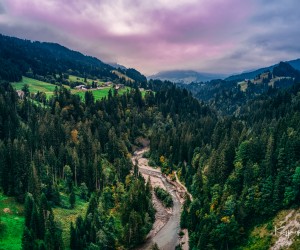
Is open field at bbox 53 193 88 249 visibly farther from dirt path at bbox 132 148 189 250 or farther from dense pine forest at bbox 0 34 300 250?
dirt path at bbox 132 148 189 250

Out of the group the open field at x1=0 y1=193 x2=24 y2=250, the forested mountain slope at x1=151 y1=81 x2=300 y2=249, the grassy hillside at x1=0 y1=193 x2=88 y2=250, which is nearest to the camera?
the open field at x1=0 y1=193 x2=24 y2=250

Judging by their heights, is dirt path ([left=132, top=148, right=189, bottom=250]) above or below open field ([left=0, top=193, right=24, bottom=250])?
below

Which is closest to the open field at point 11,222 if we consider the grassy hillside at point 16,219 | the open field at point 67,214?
the grassy hillside at point 16,219

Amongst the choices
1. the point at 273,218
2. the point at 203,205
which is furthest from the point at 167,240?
the point at 273,218

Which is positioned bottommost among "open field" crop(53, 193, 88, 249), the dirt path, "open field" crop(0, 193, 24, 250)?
the dirt path

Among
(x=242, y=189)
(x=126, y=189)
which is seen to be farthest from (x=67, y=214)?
(x=242, y=189)

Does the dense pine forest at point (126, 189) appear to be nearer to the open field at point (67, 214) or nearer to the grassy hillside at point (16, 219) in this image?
the open field at point (67, 214)

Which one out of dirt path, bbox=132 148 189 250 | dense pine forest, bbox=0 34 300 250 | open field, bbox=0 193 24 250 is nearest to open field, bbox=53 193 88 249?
dense pine forest, bbox=0 34 300 250

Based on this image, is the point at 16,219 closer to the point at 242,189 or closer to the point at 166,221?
the point at 166,221
